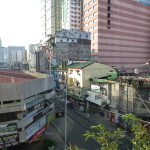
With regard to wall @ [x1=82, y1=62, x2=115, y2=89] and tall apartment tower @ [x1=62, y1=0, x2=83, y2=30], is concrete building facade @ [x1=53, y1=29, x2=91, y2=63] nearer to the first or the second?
wall @ [x1=82, y1=62, x2=115, y2=89]

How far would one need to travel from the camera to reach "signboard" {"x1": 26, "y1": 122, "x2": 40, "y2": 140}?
18047 millimetres

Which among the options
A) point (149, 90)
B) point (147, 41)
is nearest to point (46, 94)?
point (149, 90)

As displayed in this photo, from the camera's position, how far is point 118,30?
73750 millimetres

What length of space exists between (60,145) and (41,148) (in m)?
2.67

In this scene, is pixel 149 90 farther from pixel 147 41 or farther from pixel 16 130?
pixel 147 41

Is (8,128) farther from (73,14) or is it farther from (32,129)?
(73,14)

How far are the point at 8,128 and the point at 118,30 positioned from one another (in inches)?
2686

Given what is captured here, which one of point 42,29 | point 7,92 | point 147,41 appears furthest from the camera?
point 42,29

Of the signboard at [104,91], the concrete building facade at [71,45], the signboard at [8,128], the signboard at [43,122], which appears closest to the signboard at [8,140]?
the signboard at [8,128]

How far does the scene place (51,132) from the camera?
26250 millimetres

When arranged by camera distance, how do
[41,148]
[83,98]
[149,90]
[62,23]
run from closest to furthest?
[41,148], [149,90], [83,98], [62,23]

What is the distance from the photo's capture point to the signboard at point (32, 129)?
711 inches

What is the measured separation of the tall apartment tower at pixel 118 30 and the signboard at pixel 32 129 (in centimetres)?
5181

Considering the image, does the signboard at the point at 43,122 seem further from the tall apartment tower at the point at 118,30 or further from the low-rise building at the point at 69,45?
the tall apartment tower at the point at 118,30
